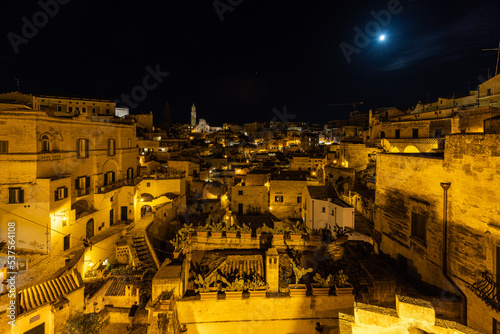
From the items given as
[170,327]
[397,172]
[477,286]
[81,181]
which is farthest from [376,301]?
[81,181]

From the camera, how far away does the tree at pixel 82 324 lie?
8922 millimetres

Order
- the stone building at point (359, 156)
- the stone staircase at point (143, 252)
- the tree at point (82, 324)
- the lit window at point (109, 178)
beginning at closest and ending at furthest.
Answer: the tree at point (82, 324) < the stone staircase at point (143, 252) < the lit window at point (109, 178) < the stone building at point (359, 156)

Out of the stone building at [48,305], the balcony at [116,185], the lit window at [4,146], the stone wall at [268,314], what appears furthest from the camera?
the balcony at [116,185]

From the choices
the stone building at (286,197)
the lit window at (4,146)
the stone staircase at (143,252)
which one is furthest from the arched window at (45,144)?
the stone building at (286,197)

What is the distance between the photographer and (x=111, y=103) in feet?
139

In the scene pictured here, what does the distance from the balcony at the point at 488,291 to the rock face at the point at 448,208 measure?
21cm

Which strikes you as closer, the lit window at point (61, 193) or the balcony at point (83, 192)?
the lit window at point (61, 193)

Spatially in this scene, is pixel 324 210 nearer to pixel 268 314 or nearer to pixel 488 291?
pixel 268 314

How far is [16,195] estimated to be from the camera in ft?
47.7

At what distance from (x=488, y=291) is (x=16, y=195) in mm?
21173

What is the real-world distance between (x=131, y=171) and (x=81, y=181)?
21.9ft

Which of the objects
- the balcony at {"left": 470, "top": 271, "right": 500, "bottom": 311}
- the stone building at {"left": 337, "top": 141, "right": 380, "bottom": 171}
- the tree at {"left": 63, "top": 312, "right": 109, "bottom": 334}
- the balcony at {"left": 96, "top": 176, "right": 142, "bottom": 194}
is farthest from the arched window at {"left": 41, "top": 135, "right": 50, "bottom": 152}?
the stone building at {"left": 337, "top": 141, "right": 380, "bottom": 171}

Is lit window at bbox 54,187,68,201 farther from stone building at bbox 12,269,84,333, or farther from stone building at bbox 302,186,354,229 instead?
stone building at bbox 302,186,354,229

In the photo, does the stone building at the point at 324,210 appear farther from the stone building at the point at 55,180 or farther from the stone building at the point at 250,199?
the stone building at the point at 55,180
